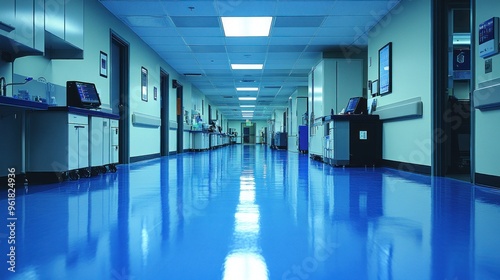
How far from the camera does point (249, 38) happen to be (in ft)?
26.7

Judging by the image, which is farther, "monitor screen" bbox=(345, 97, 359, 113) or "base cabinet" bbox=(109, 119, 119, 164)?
"monitor screen" bbox=(345, 97, 359, 113)

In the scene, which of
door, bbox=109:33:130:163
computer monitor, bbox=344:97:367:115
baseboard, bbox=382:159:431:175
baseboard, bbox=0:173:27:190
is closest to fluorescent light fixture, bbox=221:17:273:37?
door, bbox=109:33:130:163

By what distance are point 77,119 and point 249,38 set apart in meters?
4.82

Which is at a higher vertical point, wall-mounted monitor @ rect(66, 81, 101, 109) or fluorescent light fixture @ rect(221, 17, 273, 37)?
fluorescent light fixture @ rect(221, 17, 273, 37)

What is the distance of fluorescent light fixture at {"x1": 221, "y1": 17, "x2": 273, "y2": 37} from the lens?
274 inches

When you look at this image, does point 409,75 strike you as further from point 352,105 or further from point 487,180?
point 487,180

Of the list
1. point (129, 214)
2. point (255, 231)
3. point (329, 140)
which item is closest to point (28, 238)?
point (129, 214)

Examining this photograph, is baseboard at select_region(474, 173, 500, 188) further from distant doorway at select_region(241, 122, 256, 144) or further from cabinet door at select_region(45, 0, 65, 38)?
distant doorway at select_region(241, 122, 256, 144)

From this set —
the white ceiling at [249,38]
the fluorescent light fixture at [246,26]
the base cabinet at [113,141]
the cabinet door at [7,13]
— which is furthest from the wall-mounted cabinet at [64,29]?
the fluorescent light fixture at [246,26]

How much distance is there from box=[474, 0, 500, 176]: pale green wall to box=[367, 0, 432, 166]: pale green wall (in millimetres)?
1075

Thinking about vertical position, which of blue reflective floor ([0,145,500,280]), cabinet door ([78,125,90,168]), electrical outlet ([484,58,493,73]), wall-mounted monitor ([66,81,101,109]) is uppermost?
electrical outlet ([484,58,493,73])

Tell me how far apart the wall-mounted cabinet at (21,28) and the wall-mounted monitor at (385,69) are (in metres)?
5.53

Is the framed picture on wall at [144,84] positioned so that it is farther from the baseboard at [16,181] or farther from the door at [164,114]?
the baseboard at [16,181]

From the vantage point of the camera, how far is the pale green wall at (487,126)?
3645 millimetres
